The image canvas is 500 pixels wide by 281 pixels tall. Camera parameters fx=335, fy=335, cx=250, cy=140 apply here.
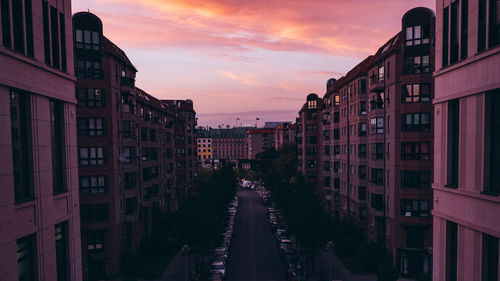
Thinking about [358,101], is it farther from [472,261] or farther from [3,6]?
[3,6]

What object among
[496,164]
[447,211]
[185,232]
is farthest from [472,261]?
[185,232]

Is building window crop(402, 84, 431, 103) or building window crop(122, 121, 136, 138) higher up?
building window crop(402, 84, 431, 103)

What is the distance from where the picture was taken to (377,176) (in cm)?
4400

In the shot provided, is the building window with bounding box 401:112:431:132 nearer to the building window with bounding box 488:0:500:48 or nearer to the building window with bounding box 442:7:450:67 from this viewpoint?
the building window with bounding box 442:7:450:67

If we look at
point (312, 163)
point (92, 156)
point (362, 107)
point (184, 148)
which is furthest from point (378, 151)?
point (184, 148)

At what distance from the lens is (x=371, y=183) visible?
45.6 metres

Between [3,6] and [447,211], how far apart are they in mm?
26335

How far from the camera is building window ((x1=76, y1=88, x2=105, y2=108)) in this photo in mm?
38000

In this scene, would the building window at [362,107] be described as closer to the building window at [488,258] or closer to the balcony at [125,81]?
the balcony at [125,81]

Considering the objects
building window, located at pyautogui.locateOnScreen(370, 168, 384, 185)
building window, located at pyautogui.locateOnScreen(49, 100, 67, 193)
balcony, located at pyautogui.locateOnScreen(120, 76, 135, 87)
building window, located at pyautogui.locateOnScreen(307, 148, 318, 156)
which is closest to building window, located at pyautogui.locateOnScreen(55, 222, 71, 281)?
building window, located at pyautogui.locateOnScreen(49, 100, 67, 193)

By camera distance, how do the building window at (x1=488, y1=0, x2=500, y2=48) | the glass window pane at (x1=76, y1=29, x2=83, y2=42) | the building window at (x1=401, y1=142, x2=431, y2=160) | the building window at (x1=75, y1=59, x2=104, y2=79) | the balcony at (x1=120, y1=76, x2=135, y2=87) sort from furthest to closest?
the balcony at (x1=120, y1=76, x2=135, y2=87)
the building window at (x1=401, y1=142, x2=431, y2=160)
the building window at (x1=75, y1=59, x2=104, y2=79)
the glass window pane at (x1=76, y1=29, x2=83, y2=42)
the building window at (x1=488, y1=0, x2=500, y2=48)

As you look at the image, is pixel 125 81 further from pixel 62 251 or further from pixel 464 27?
pixel 464 27

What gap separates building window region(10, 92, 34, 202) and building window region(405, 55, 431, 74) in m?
37.9

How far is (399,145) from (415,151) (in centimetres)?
185
